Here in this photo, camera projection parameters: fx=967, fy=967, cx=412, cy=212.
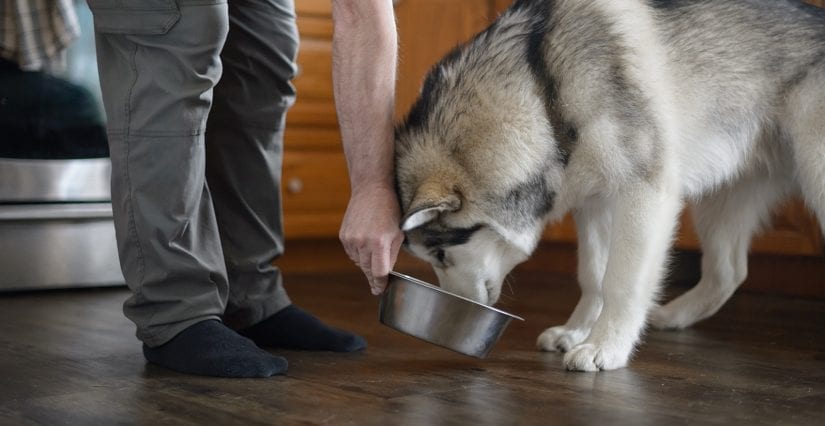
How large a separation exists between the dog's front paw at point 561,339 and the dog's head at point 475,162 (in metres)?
0.28

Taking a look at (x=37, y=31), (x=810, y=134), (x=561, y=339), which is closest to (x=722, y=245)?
(x=810, y=134)

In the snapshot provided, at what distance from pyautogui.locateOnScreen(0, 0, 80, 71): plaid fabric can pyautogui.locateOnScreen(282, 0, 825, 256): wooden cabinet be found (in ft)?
3.34

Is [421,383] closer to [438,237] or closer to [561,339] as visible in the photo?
[438,237]

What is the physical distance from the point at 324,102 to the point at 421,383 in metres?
2.42

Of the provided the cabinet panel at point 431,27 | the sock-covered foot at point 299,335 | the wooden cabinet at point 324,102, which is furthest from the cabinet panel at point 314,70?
the sock-covered foot at point 299,335

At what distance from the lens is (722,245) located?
2.62m

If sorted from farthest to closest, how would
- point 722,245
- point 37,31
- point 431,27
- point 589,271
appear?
point 431,27 → point 37,31 → point 722,245 → point 589,271

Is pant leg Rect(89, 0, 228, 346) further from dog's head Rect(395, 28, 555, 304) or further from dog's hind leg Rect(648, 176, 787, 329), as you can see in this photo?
dog's hind leg Rect(648, 176, 787, 329)

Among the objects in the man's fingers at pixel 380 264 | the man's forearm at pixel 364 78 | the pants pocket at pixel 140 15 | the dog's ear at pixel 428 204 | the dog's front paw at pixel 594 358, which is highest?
the pants pocket at pixel 140 15

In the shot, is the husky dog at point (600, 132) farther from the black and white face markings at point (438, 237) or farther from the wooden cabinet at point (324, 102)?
the wooden cabinet at point (324, 102)

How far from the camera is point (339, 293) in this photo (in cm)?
340

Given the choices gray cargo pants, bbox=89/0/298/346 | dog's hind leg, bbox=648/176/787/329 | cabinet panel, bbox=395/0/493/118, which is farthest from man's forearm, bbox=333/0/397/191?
cabinet panel, bbox=395/0/493/118

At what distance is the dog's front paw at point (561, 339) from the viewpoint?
2.25 metres

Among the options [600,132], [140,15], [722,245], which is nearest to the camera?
[140,15]
